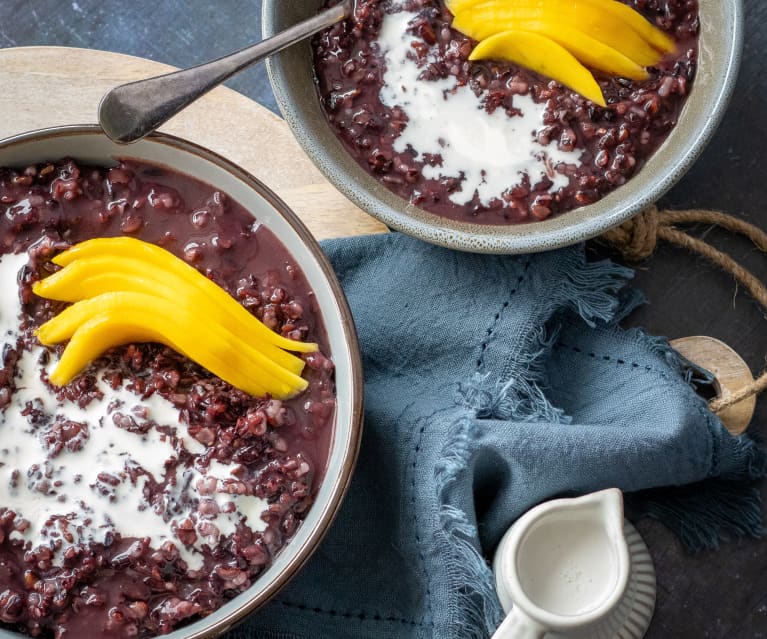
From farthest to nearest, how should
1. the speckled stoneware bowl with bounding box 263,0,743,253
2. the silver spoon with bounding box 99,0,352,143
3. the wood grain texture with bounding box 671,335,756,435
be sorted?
the wood grain texture with bounding box 671,335,756,435
the speckled stoneware bowl with bounding box 263,0,743,253
the silver spoon with bounding box 99,0,352,143

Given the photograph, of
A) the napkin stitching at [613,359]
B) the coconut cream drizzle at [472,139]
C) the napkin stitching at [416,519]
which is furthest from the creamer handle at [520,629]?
the coconut cream drizzle at [472,139]

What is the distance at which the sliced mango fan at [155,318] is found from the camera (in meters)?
2.16

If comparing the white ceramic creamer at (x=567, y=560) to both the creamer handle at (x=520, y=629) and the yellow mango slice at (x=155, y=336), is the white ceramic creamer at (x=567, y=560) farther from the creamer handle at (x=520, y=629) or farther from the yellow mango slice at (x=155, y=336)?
the yellow mango slice at (x=155, y=336)

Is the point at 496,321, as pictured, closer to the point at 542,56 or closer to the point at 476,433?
the point at 476,433

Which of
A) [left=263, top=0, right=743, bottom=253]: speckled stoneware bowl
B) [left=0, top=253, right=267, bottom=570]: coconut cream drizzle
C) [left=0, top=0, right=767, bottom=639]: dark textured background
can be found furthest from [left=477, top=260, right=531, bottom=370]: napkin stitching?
[left=0, top=253, right=267, bottom=570]: coconut cream drizzle

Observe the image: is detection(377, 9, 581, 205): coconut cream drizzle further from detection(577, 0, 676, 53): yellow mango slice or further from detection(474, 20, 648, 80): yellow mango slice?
detection(577, 0, 676, 53): yellow mango slice

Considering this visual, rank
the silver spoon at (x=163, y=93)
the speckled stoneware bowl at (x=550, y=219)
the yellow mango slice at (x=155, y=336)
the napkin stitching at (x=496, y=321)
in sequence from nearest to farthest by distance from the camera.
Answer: the yellow mango slice at (x=155, y=336)
the silver spoon at (x=163, y=93)
the speckled stoneware bowl at (x=550, y=219)
the napkin stitching at (x=496, y=321)

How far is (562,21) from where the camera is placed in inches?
99.6

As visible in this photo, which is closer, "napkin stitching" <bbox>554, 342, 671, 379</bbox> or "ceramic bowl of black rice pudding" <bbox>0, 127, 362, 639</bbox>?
"ceramic bowl of black rice pudding" <bbox>0, 127, 362, 639</bbox>

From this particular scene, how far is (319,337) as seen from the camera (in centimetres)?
231

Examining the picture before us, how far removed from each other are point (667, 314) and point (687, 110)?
0.61 m

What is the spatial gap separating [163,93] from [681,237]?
152 centimetres

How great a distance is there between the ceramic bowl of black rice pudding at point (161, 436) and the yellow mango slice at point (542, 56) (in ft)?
2.52

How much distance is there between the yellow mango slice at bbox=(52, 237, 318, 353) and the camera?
2.20 metres
